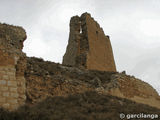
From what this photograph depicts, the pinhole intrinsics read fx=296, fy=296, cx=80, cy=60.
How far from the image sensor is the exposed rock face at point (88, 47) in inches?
685

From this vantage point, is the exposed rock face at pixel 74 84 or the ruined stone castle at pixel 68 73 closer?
the ruined stone castle at pixel 68 73

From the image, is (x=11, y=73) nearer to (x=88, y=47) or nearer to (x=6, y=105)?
(x=6, y=105)

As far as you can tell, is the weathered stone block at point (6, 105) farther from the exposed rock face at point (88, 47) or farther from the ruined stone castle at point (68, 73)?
the exposed rock face at point (88, 47)

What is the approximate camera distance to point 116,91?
12.5m

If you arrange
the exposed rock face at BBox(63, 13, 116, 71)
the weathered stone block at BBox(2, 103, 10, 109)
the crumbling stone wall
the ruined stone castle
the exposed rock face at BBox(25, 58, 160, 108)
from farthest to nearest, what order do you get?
the exposed rock face at BBox(63, 13, 116, 71) → the exposed rock face at BBox(25, 58, 160, 108) → the ruined stone castle → the crumbling stone wall → the weathered stone block at BBox(2, 103, 10, 109)

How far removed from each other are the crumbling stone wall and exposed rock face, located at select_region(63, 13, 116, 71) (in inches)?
316

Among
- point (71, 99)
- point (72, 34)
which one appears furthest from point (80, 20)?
point (71, 99)

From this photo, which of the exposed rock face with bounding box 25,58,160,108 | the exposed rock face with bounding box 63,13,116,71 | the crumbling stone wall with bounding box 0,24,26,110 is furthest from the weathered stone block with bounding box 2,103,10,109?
the exposed rock face with bounding box 63,13,116,71

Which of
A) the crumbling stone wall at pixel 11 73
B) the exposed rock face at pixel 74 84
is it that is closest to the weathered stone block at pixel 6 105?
the crumbling stone wall at pixel 11 73

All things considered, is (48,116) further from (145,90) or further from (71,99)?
(145,90)

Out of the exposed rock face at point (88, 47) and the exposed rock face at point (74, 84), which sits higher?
the exposed rock face at point (88, 47)

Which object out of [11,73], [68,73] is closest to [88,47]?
[68,73]

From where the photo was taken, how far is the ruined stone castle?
8.35m

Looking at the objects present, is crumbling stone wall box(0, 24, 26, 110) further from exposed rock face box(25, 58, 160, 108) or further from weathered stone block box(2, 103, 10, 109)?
exposed rock face box(25, 58, 160, 108)
